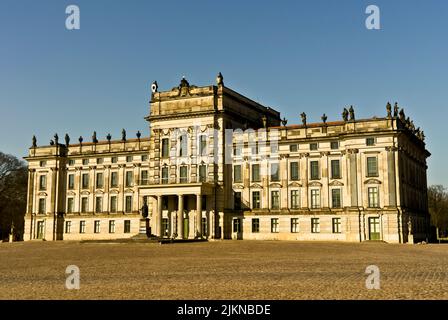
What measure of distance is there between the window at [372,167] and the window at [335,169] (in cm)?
359

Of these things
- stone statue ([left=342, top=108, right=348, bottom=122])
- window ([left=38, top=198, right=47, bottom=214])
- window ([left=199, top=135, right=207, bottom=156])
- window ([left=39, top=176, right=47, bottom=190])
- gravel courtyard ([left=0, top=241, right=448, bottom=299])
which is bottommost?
gravel courtyard ([left=0, top=241, right=448, bottom=299])

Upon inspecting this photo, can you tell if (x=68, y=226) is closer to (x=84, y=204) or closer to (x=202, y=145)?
(x=84, y=204)

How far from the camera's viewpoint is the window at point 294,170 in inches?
2317

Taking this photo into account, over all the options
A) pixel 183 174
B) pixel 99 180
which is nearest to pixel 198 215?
pixel 183 174

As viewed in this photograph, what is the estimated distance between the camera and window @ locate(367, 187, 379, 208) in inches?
2101

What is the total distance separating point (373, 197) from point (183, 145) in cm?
2330

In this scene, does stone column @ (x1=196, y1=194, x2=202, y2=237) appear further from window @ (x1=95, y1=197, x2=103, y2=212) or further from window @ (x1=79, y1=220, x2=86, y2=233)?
window @ (x1=79, y1=220, x2=86, y2=233)

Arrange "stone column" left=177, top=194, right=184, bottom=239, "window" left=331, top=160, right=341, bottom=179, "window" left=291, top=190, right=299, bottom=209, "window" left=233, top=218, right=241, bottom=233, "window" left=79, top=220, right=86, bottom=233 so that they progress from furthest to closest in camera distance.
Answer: "window" left=79, top=220, right=86, bottom=233 → "window" left=233, top=218, right=241, bottom=233 → "stone column" left=177, top=194, right=184, bottom=239 → "window" left=291, top=190, right=299, bottom=209 → "window" left=331, top=160, right=341, bottom=179

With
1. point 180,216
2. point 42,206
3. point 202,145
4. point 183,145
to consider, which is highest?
point 183,145

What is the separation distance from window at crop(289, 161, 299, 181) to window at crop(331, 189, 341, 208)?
14.9ft

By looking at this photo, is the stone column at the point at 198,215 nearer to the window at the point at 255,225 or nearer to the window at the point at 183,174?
the window at the point at 183,174

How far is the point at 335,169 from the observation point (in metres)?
56.8

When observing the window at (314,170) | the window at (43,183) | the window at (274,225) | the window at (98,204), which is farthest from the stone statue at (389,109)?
the window at (43,183)

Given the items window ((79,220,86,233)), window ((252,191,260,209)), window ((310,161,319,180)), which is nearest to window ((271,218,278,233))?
window ((252,191,260,209))
